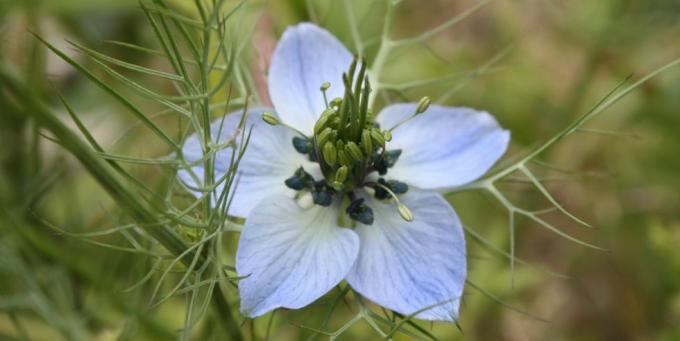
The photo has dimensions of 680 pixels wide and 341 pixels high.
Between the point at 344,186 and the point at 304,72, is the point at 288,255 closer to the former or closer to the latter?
the point at 344,186

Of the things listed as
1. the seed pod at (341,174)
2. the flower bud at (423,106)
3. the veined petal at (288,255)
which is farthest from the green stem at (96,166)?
the flower bud at (423,106)

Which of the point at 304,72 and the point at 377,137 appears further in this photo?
the point at 304,72

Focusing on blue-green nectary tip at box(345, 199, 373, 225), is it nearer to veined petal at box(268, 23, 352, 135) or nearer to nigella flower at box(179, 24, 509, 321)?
nigella flower at box(179, 24, 509, 321)

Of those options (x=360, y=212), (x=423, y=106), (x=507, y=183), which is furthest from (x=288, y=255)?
(x=507, y=183)

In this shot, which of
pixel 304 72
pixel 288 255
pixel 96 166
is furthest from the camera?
pixel 304 72

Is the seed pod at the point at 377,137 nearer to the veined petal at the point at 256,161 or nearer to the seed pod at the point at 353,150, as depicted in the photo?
the seed pod at the point at 353,150

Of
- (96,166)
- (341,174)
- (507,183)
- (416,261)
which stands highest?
(96,166)
